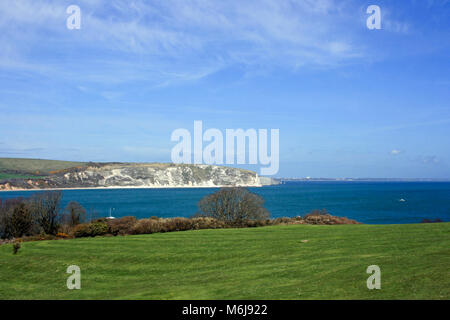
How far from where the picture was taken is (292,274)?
1341 centimetres

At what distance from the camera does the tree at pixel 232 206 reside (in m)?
52.5

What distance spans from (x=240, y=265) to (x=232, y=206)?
122 feet

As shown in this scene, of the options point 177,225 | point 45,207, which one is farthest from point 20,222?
point 177,225

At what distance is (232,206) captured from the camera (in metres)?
53.6

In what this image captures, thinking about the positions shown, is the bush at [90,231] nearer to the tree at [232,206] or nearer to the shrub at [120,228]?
the shrub at [120,228]

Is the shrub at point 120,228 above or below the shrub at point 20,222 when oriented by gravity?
above

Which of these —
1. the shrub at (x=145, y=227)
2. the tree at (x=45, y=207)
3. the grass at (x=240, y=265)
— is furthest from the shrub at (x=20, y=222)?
the grass at (x=240, y=265)

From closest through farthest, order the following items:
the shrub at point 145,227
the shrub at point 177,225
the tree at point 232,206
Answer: the shrub at point 145,227 → the shrub at point 177,225 → the tree at point 232,206

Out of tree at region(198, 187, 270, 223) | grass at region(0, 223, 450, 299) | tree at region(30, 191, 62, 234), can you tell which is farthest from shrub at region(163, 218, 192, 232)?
tree at region(30, 191, 62, 234)

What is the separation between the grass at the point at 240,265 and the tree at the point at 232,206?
26.7m

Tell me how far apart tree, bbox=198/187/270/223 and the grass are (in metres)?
26.7

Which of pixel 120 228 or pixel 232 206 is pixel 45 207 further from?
pixel 120 228

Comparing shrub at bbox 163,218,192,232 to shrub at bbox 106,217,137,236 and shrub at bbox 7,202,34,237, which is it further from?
shrub at bbox 7,202,34,237
